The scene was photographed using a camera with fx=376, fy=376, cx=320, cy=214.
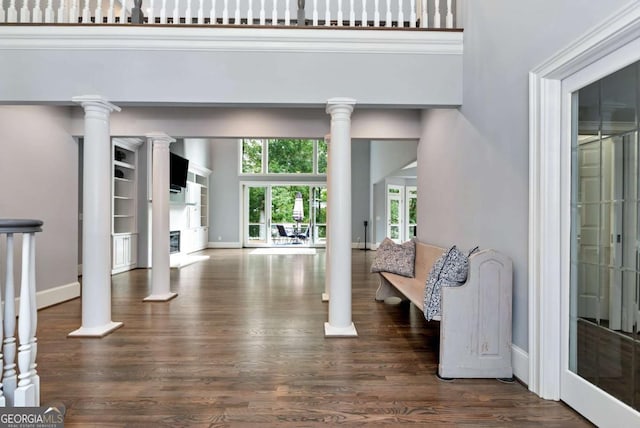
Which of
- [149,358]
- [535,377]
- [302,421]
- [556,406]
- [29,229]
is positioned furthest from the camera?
[149,358]

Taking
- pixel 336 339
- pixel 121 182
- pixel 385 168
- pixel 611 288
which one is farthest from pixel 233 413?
pixel 385 168

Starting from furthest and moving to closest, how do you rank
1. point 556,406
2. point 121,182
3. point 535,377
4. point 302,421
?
point 121,182, point 535,377, point 556,406, point 302,421

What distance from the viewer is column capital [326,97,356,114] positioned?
338 centimetres

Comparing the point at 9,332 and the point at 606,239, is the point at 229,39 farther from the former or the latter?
the point at 606,239

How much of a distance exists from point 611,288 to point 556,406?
0.79 m

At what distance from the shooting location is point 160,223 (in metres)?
5.04

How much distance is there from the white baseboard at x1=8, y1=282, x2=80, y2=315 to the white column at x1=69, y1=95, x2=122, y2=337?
4.36 feet

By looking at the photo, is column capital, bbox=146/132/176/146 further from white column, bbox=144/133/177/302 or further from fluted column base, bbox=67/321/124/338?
fluted column base, bbox=67/321/124/338

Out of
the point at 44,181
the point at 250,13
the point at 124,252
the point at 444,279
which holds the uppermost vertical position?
the point at 250,13

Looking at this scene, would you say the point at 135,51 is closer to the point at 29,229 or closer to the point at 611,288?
the point at 29,229

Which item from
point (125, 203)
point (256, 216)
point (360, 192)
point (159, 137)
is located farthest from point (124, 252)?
point (360, 192)

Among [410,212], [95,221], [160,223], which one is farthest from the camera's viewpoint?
[410,212]

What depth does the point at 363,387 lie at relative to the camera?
240 centimetres

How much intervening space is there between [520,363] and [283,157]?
37.0ft
